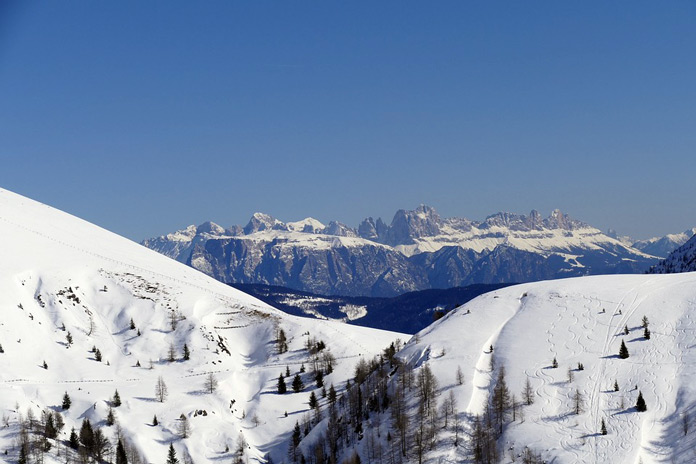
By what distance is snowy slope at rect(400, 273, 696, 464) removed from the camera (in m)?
145

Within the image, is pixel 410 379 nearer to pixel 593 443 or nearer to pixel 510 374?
pixel 510 374

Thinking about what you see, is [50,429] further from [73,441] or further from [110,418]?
[110,418]

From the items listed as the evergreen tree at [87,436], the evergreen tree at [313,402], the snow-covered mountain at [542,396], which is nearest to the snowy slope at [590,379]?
the snow-covered mountain at [542,396]

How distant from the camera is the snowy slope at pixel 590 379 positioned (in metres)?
145

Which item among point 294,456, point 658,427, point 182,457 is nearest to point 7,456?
point 182,457

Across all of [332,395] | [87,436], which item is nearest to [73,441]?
[87,436]

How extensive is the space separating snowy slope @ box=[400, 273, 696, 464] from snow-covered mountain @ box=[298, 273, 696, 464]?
24 cm

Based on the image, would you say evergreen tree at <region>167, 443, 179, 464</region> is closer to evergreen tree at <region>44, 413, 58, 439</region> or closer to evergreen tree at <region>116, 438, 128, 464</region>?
evergreen tree at <region>116, 438, 128, 464</region>

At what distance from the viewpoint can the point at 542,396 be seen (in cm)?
16325

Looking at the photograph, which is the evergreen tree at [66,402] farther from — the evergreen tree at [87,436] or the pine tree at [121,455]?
the pine tree at [121,455]

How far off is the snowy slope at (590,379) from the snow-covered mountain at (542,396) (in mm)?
239

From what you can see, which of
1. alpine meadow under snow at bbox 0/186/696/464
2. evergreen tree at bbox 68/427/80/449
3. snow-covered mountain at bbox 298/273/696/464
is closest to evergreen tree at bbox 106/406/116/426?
alpine meadow under snow at bbox 0/186/696/464

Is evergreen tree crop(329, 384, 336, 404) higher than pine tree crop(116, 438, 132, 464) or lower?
higher

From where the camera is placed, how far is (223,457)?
177 meters
